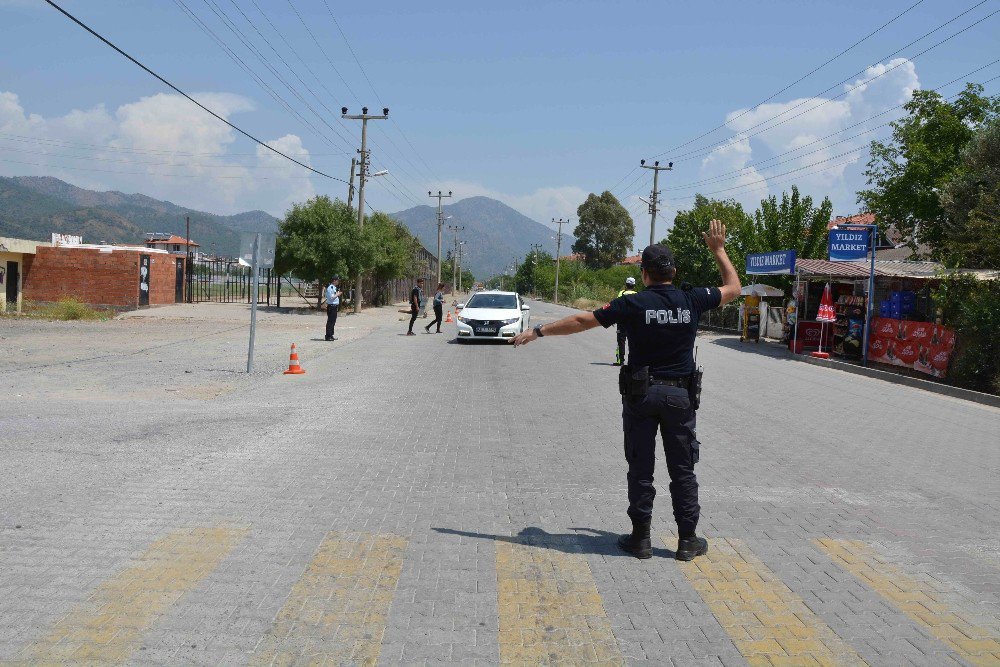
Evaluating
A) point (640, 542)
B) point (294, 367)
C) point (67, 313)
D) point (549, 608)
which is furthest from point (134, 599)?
point (67, 313)

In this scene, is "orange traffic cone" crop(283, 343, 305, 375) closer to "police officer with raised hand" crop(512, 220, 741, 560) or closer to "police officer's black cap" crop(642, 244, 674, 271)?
"police officer with raised hand" crop(512, 220, 741, 560)

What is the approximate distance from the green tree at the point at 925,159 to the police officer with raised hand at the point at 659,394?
3236 cm

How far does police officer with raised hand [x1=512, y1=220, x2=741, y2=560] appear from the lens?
16.1 ft

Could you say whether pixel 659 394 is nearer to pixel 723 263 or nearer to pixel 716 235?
pixel 723 263

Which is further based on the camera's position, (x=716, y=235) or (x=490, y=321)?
(x=490, y=321)

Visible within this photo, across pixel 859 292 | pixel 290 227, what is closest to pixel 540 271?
pixel 290 227

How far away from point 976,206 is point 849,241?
8.95 metres

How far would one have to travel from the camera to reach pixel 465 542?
17.2 ft

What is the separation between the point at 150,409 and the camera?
10586 mm

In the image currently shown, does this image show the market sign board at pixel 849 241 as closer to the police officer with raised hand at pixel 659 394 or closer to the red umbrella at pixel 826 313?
the red umbrella at pixel 826 313

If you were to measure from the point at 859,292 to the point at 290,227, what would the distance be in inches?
1072

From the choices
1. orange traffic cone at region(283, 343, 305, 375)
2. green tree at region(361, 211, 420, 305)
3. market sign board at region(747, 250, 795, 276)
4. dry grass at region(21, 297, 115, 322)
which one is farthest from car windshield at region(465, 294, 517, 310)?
green tree at region(361, 211, 420, 305)

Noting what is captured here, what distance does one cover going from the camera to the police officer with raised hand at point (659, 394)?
491 cm

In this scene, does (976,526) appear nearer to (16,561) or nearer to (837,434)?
(837,434)
